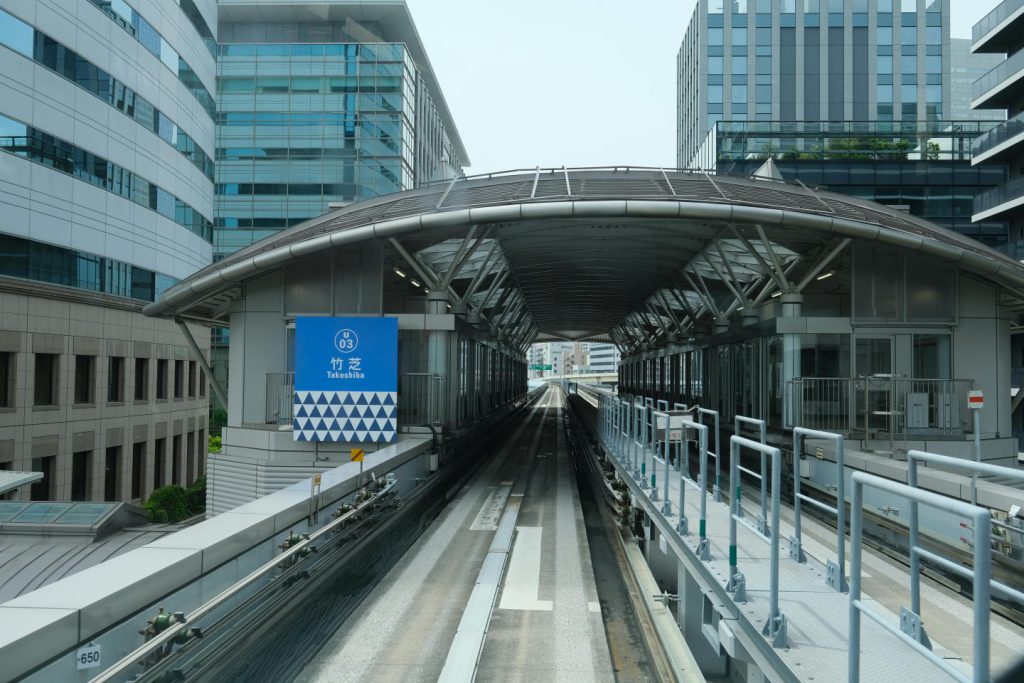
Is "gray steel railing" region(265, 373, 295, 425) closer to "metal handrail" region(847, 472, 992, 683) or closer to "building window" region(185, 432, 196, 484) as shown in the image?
"metal handrail" region(847, 472, 992, 683)

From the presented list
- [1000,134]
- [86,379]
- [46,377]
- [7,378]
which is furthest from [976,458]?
[1000,134]

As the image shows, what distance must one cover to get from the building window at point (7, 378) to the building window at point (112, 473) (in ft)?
19.1

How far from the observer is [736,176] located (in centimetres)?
2158

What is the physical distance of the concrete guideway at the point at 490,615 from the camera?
6.70 m

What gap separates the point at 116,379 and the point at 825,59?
60.8m

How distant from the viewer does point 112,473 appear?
28.0m

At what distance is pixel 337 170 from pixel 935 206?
41.2m

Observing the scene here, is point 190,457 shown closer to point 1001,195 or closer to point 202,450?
point 202,450

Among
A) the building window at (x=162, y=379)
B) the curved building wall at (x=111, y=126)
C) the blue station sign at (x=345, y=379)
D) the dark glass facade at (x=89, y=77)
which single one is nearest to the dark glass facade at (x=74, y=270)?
the curved building wall at (x=111, y=126)

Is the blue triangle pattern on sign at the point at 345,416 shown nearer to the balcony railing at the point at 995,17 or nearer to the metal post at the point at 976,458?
the metal post at the point at 976,458

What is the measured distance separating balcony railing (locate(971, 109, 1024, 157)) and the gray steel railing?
117 feet

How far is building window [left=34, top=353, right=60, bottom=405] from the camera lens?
24016 millimetres

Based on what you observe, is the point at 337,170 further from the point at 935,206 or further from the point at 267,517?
the point at 267,517

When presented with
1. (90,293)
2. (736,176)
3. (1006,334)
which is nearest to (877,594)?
(1006,334)
